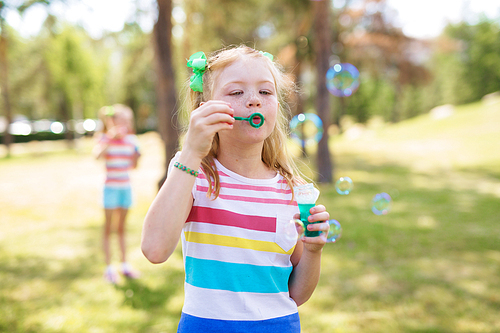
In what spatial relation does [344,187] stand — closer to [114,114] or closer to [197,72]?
[197,72]

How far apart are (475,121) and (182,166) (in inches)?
760

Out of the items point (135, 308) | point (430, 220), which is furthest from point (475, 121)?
point (135, 308)

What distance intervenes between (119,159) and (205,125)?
3156 millimetres

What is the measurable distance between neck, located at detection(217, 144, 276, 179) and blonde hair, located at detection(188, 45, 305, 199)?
0.05 meters

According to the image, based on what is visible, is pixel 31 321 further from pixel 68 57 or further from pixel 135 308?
pixel 68 57

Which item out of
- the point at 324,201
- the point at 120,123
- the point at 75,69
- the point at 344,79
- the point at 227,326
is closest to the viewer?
the point at 227,326

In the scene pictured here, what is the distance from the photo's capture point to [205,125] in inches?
39.9

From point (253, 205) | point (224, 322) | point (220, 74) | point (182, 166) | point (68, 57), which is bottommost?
point (224, 322)

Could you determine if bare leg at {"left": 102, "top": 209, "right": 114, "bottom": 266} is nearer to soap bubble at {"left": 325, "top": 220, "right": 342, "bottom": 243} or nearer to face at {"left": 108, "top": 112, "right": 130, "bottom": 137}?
face at {"left": 108, "top": 112, "right": 130, "bottom": 137}

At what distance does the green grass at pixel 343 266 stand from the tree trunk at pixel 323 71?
1.91 ft

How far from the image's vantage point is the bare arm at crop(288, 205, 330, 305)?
120 cm

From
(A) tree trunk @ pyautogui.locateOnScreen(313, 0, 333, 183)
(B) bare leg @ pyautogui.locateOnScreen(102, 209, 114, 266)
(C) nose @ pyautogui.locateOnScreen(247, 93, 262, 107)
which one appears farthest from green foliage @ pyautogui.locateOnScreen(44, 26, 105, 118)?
(C) nose @ pyautogui.locateOnScreen(247, 93, 262, 107)

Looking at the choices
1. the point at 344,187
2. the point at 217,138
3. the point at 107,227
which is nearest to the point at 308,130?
the point at 344,187

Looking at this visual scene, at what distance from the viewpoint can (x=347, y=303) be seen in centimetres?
329
